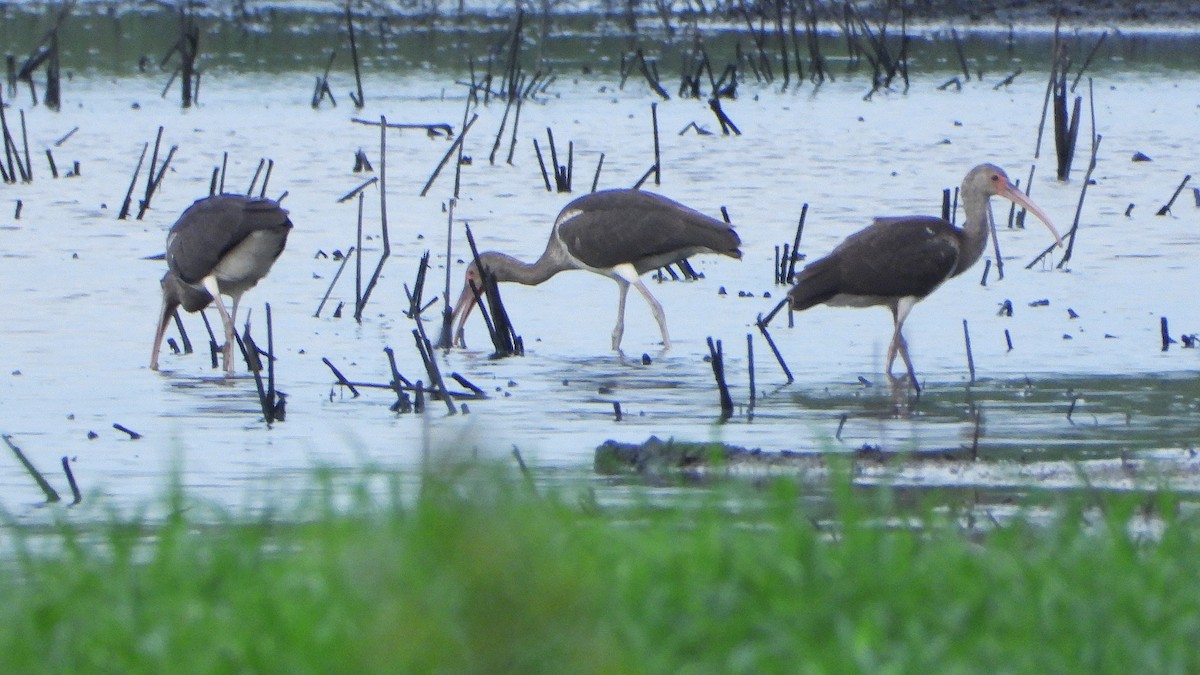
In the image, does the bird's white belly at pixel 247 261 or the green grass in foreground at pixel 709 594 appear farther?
the bird's white belly at pixel 247 261

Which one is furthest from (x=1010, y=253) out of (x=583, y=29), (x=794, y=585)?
(x=583, y=29)

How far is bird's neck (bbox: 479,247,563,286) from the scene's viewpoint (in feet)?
35.1

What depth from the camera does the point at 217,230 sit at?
371 inches

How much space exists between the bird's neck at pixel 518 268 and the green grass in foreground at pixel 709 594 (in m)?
6.25

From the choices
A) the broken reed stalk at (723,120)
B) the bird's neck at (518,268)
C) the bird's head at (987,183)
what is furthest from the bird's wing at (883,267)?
the broken reed stalk at (723,120)

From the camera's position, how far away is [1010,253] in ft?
40.7

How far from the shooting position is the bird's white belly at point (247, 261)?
950cm

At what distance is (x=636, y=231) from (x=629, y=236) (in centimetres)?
4

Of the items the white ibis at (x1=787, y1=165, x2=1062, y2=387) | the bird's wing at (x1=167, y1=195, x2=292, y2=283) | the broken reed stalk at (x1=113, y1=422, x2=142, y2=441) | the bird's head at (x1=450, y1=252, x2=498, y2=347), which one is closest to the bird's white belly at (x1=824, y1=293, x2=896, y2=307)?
the white ibis at (x1=787, y1=165, x2=1062, y2=387)

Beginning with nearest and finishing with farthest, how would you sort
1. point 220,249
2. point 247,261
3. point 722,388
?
point 722,388, point 220,249, point 247,261

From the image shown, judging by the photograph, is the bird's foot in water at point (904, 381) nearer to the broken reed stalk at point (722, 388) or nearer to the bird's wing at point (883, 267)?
the bird's wing at point (883, 267)

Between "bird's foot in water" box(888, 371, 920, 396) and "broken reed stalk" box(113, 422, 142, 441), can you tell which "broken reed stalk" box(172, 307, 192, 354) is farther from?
"bird's foot in water" box(888, 371, 920, 396)

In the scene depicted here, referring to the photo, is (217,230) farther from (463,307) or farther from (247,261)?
(463,307)

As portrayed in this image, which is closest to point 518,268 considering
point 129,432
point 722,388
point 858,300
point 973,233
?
point 858,300
